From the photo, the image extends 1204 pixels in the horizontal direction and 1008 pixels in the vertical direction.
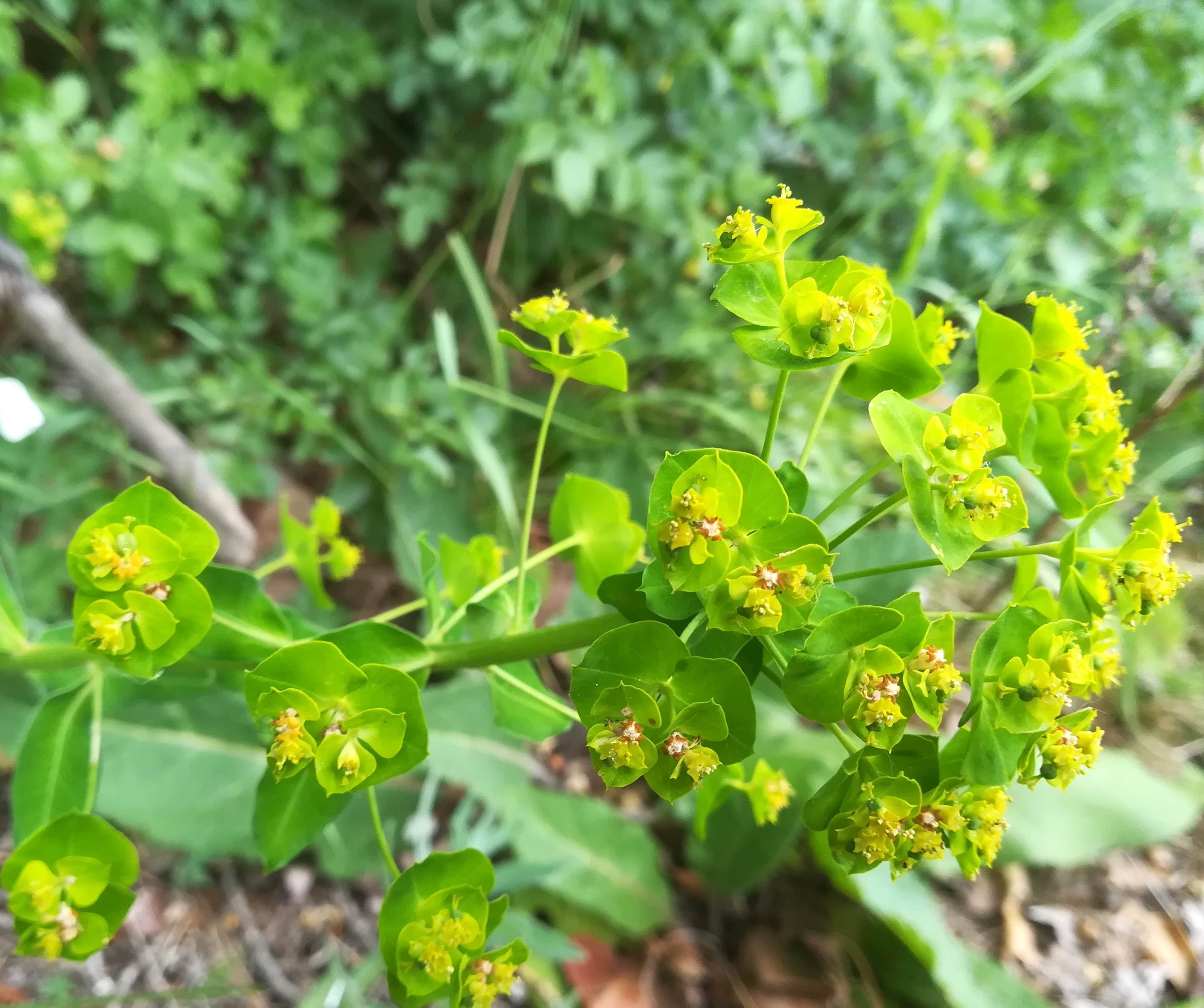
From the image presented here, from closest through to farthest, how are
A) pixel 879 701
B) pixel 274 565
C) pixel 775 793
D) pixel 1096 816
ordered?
1. pixel 879 701
2. pixel 775 793
3. pixel 274 565
4. pixel 1096 816

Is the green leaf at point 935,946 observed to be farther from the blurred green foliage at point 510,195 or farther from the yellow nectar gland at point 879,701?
the yellow nectar gland at point 879,701

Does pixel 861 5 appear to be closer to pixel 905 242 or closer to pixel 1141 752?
pixel 905 242

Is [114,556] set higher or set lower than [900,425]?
lower

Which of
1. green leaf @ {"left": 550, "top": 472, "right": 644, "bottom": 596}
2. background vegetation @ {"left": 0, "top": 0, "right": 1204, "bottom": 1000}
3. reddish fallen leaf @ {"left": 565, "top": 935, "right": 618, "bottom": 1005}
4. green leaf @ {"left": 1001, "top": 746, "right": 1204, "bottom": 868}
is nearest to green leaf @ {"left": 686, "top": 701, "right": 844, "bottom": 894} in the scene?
background vegetation @ {"left": 0, "top": 0, "right": 1204, "bottom": 1000}

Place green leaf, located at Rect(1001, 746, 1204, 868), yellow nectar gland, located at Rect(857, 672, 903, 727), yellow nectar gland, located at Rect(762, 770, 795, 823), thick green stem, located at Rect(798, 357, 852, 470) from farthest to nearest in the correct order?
green leaf, located at Rect(1001, 746, 1204, 868), yellow nectar gland, located at Rect(762, 770, 795, 823), thick green stem, located at Rect(798, 357, 852, 470), yellow nectar gland, located at Rect(857, 672, 903, 727)

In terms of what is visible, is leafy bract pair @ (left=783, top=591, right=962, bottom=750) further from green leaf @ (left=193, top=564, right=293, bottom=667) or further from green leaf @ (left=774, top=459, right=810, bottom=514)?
green leaf @ (left=193, top=564, right=293, bottom=667)

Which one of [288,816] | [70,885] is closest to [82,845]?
[70,885]

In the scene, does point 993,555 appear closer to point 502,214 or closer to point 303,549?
point 303,549
